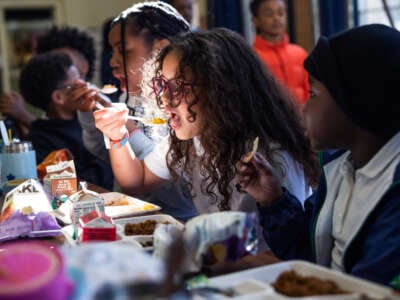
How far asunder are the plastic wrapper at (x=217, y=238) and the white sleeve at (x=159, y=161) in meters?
0.99

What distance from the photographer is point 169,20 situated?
219 centimetres

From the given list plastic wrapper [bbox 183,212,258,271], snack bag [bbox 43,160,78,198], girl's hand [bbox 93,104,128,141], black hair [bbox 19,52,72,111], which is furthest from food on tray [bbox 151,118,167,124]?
black hair [bbox 19,52,72,111]

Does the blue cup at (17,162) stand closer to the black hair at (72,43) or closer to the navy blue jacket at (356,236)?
the navy blue jacket at (356,236)

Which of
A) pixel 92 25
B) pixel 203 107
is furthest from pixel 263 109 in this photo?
pixel 92 25

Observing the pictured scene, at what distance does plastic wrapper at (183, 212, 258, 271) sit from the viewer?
95 centimetres

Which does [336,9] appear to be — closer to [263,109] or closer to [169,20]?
[169,20]

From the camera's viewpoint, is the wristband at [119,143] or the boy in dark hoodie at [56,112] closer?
the wristband at [119,143]

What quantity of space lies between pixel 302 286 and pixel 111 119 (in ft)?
3.59

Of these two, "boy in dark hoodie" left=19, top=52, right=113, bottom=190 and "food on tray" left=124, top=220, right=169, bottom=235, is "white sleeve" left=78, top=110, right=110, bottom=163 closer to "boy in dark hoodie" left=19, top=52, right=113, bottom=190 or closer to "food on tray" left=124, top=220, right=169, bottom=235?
"boy in dark hoodie" left=19, top=52, right=113, bottom=190

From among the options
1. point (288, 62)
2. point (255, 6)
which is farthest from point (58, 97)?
point (255, 6)

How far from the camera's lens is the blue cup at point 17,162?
6.24 feet

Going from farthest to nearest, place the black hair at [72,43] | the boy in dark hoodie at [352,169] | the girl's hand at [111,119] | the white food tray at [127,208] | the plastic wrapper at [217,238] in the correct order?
the black hair at [72,43] → the girl's hand at [111,119] → the white food tray at [127,208] → the boy in dark hoodie at [352,169] → the plastic wrapper at [217,238]

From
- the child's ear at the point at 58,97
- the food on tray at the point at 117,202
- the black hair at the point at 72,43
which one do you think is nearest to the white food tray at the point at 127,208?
the food on tray at the point at 117,202

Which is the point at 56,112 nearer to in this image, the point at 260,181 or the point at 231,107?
the point at 231,107
